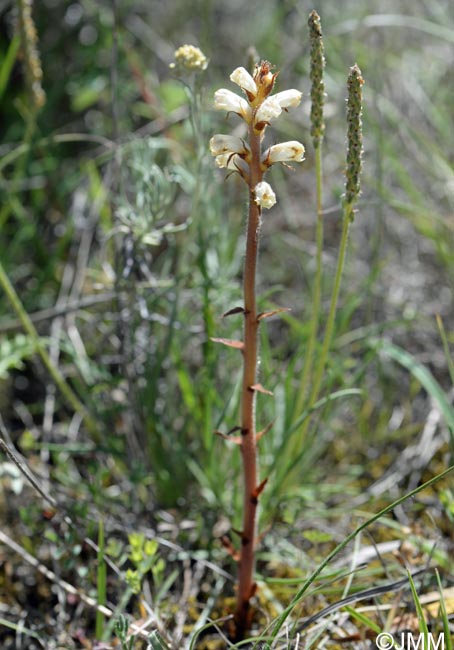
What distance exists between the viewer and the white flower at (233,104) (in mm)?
1374

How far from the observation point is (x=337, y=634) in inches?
71.7

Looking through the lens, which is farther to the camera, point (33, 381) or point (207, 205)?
point (33, 381)

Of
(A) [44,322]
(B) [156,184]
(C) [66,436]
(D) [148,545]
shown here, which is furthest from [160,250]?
(D) [148,545]

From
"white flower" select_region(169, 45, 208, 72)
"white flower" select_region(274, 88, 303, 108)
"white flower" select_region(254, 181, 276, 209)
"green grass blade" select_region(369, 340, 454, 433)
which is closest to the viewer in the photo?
"white flower" select_region(254, 181, 276, 209)

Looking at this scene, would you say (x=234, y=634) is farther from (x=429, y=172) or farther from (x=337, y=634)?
(x=429, y=172)

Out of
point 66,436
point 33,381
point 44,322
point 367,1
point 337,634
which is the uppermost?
point 367,1

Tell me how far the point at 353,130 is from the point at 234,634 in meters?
1.27

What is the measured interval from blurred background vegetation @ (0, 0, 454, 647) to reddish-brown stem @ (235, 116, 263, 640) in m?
0.29

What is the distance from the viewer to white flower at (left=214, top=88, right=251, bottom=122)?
1.37m

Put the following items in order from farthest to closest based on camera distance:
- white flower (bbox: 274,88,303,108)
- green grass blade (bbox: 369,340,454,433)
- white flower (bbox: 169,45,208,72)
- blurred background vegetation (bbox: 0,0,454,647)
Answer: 1. blurred background vegetation (bbox: 0,0,454,647)
2. green grass blade (bbox: 369,340,454,433)
3. white flower (bbox: 169,45,208,72)
4. white flower (bbox: 274,88,303,108)

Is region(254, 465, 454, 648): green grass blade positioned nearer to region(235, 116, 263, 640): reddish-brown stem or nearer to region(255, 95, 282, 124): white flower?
region(235, 116, 263, 640): reddish-brown stem

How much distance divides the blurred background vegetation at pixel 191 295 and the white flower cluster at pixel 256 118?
1.09 ft

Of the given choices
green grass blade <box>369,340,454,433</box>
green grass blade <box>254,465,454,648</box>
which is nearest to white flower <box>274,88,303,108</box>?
green grass blade <box>254,465,454,648</box>

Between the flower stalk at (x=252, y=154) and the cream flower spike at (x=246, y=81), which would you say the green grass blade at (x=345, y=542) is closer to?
the flower stalk at (x=252, y=154)
